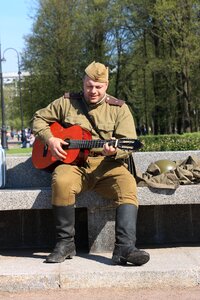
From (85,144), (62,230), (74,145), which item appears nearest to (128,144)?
(85,144)

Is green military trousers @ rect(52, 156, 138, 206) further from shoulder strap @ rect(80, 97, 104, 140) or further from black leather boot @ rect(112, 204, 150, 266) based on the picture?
shoulder strap @ rect(80, 97, 104, 140)

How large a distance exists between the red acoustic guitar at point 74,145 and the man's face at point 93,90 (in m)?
0.31

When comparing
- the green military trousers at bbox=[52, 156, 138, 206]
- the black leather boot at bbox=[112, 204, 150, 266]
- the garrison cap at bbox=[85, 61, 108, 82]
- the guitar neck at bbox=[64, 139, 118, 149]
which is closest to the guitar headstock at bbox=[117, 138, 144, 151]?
the guitar neck at bbox=[64, 139, 118, 149]

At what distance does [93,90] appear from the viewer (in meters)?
4.97

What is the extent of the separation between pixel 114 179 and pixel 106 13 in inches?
1104

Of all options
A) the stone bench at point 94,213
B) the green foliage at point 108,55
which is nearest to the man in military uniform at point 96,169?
the stone bench at point 94,213

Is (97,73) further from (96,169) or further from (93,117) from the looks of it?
(96,169)

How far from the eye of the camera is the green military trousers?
15.3 ft

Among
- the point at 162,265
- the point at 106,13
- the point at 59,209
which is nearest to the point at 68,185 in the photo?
the point at 59,209

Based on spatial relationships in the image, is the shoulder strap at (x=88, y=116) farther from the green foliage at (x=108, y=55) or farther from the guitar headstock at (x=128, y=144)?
the green foliage at (x=108, y=55)

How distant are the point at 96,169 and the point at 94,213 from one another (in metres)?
0.48

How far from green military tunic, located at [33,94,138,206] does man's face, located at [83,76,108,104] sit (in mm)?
61

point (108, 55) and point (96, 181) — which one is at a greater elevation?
point (108, 55)

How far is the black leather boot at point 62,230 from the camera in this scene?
4.66 m
